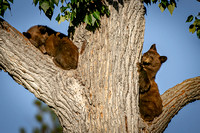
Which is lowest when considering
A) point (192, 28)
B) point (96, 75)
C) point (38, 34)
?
point (192, 28)

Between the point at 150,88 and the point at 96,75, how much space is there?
76.9 inches

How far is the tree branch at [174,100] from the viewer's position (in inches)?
132

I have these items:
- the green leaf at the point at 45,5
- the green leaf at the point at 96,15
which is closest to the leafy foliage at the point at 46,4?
the green leaf at the point at 45,5

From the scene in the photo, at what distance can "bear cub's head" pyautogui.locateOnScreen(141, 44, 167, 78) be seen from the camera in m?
4.98

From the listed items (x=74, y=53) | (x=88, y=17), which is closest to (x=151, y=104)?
(x=74, y=53)

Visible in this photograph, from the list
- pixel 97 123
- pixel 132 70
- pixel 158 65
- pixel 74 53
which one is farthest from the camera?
pixel 158 65

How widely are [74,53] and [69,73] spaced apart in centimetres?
51

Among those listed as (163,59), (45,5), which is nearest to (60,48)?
(45,5)

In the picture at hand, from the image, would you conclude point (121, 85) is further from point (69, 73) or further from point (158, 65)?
point (158, 65)

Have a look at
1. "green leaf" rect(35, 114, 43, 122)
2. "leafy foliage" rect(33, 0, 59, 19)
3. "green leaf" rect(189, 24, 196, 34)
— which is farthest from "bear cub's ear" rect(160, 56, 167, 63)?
"green leaf" rect(35, 114, 43, 122)

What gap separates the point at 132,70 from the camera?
3.12m

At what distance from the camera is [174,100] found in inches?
140

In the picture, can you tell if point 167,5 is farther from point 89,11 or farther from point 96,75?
point 96,75

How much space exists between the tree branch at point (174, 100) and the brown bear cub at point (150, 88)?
117mm
